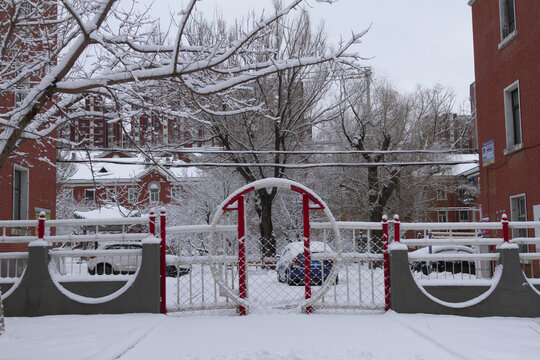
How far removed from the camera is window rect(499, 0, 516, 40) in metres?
14.8

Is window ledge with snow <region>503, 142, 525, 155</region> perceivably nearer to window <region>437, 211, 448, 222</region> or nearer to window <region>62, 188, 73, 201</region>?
window <region>62, 188, 73, 201</region>

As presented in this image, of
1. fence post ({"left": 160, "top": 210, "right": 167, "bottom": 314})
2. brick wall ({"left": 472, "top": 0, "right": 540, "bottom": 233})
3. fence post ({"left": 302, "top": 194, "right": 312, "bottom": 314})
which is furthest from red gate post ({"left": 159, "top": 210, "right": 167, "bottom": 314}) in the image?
brick wall ({"left": 472, "top": 0, "right": 540, "bottom": 233})

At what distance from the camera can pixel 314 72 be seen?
22172 mm

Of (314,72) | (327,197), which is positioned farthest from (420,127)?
(314,72)

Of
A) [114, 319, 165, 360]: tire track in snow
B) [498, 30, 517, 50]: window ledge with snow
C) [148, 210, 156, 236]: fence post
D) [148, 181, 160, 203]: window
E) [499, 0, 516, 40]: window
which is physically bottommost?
[114, 319, 165, 360]: tire track in snow

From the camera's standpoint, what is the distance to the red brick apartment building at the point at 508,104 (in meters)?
13.2

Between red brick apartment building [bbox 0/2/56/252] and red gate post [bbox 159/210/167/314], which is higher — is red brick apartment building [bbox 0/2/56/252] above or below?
above

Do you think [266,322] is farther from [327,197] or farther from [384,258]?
[327,197]

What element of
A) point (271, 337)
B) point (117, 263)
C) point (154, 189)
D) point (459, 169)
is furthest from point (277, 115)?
point (154, 189)

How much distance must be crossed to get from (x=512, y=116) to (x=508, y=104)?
1.28 ft

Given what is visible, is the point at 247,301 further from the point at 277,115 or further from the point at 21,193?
the point at 277,115

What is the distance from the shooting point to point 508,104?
588 inches

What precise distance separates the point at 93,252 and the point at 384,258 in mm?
4553

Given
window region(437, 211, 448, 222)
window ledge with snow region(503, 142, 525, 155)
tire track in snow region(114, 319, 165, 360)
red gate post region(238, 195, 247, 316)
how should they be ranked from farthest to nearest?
window region(437, 211, 448, 222) < window ledge with snow region(503, 142, 525, 155) < red gate post region(238, 195, 247, 316) < tire track in snow region(114, 319, 165, 360)
